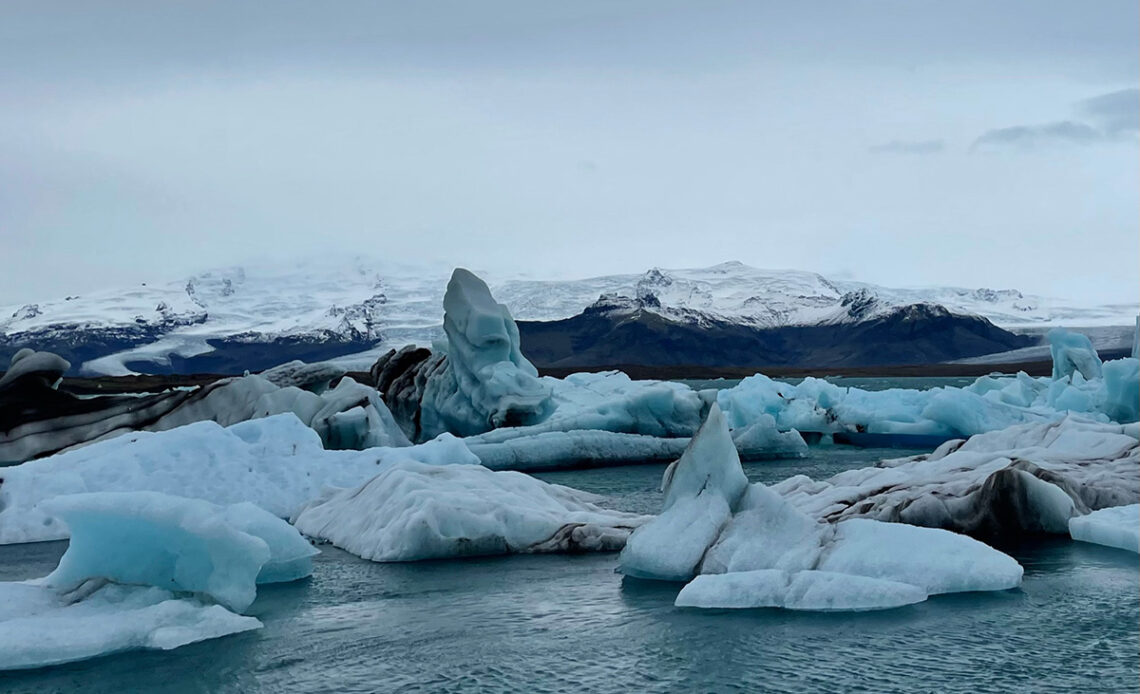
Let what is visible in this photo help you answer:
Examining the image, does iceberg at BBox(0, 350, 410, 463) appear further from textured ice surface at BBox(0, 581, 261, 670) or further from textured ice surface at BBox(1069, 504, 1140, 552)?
textured ice surface at BBox(1069, 504, 1140, 552)

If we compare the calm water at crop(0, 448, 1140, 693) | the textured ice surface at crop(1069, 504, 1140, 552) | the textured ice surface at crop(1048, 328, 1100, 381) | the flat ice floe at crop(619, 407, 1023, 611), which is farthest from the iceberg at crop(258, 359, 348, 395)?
the textured ice surface at crop(1048, 328, 1100, 381)

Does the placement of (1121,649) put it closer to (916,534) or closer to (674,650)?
(916,534)

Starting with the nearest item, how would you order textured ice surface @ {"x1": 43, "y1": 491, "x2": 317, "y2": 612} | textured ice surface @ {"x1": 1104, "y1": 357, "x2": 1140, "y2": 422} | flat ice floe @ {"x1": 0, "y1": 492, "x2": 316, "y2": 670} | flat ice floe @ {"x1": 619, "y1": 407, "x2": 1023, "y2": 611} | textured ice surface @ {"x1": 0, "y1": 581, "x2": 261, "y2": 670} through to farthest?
1. textured ice surface @ {"x1": 0, "y1": 581, "x2": 261, "y2": 670}
2. flat ice floe @ {"x1": 0, "y1": 492, "x2": 316, "y2": 670}
3. textured ice surface @ {"x1": 43, "y1": 491, "x2": 317, "y2": 612}
4. flat ice floe @ {"x1": 619, "y1": 407, "x2": 1023, "y2": 611}
5. textured ice surface @ {"x1": 1104, "y1": 357, "x2": 1140, "y2": 422}

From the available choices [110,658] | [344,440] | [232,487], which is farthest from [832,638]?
[344,440]

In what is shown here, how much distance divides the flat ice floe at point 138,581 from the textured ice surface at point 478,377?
17.1 m

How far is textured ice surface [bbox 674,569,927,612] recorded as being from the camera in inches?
357

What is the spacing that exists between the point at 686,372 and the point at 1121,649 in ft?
379

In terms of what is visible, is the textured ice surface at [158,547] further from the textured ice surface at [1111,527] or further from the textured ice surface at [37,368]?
the textured ice surface at [37,368]

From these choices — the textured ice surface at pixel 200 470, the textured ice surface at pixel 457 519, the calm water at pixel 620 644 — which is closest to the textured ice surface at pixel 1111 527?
the calm water at pixel 620 644

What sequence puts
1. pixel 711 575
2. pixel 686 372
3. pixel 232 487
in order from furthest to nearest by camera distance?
pixel 686 372
pixel 232 487
pixel 711 575

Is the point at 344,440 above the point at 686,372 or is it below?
above

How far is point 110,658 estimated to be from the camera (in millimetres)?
7930

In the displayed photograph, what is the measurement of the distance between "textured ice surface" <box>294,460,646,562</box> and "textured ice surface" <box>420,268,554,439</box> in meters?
12.2

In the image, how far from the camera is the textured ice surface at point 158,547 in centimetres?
848
